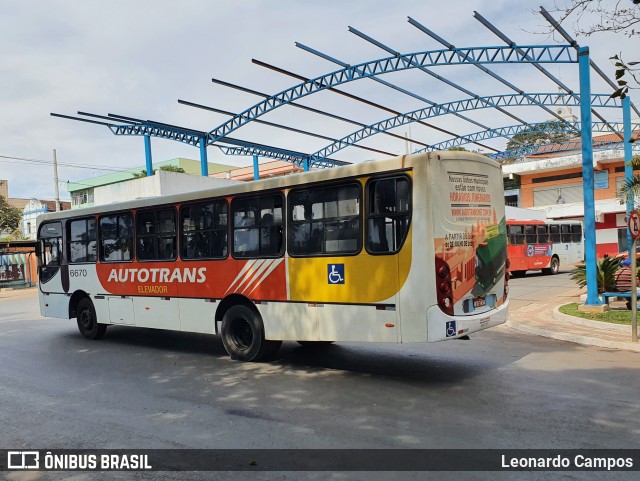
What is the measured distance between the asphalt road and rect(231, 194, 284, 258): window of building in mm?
1828

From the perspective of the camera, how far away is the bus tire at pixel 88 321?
1130 cm

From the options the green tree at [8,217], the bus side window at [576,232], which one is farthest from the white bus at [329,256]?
the green tree at [8,217]

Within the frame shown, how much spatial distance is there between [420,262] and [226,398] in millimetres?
2944

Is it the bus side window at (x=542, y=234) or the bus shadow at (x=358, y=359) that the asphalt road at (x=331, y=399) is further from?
the bus side window at (x=542, y=234)

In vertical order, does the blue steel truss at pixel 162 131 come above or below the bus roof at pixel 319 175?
above

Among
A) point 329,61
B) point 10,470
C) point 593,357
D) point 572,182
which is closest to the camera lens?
point 10,470

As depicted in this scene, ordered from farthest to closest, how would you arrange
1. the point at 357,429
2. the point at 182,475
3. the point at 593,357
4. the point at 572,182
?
the point at 572,182 < the point at 593,357 < the point at 357,429 < the point at 182,475

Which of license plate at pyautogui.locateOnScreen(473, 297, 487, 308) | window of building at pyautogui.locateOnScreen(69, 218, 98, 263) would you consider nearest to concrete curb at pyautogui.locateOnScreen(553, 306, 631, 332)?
license plate at pyautogui.locateOnScreen(473, 297, 487, 308)

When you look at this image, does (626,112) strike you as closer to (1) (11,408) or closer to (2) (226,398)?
(2) (226,398)

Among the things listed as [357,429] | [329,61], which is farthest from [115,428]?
[329,61]

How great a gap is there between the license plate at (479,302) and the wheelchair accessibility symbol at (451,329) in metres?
0.61

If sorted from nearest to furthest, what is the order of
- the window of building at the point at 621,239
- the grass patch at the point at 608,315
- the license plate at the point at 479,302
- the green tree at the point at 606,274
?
1. the license plate at the point at 479,302
2. the grass patch at the point at 608,315
3. the green tree at the point at 606,274
4. the window of building at the point at 621,239

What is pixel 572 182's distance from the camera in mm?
38781

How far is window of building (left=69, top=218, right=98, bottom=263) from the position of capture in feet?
36.5
